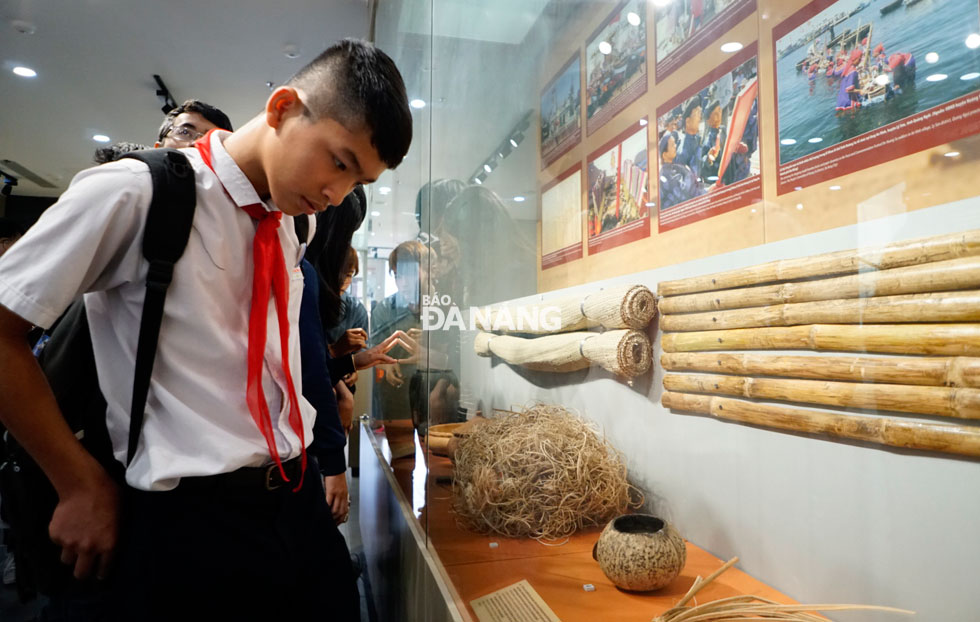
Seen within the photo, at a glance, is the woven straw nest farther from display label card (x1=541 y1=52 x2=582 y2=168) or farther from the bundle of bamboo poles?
display label card (x1=541 y1=52 x2=582 y2=168)

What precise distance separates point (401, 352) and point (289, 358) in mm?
1210

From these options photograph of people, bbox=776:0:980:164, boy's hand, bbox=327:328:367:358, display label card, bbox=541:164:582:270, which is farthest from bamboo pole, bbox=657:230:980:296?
boy's hand, bbox=327:328:367:358

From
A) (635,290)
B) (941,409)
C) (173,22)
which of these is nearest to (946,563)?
(941,409)

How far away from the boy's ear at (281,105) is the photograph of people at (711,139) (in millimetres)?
617

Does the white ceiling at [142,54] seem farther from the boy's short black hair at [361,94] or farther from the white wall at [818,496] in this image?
the white wall at [818,496]

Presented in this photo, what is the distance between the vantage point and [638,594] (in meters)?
0.98

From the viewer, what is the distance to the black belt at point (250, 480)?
88cm

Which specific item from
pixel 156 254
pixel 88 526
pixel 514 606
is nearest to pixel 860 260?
pixel 514 606

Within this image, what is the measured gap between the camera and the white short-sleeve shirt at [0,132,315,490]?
0.74m

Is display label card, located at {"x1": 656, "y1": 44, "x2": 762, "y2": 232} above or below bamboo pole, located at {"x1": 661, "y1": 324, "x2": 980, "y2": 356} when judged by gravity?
above

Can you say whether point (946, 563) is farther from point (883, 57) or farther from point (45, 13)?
point (45, 13)

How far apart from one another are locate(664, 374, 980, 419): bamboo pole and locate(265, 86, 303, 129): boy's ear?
2.64 feet

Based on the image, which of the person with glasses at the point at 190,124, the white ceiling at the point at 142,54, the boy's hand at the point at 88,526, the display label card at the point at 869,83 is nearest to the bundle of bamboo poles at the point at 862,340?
the display label card at the point at 869,83

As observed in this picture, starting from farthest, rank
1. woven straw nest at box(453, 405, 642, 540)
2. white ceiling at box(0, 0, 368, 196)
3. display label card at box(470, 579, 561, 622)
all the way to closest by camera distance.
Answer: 1. white ceiling at box(0, 0, 368, 196)
2. woven straw nest at box(453, 405, 642, 540)
3. display label card at box(470, 579, 561, 622)
